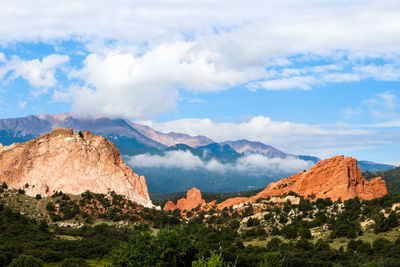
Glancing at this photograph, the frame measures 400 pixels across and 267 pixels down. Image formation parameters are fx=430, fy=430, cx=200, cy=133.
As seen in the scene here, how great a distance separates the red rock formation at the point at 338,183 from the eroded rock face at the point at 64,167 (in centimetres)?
4705

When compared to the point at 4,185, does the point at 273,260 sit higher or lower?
lower

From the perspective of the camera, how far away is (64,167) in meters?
118

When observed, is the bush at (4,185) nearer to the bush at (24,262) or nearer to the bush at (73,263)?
the bush at (73,263)

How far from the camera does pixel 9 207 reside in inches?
3971

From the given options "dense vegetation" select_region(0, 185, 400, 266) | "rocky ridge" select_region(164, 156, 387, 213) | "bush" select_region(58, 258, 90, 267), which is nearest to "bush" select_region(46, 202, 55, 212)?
"dense vegetation" select_region(0, 185, 400, 266)

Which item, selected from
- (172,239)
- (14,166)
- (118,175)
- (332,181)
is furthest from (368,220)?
(14,166)

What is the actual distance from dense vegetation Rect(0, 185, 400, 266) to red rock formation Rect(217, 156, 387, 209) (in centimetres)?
679

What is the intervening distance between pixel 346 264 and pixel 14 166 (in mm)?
91866

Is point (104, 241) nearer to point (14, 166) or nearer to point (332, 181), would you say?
point (14, 166)

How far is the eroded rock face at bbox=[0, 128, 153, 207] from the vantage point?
11562cm

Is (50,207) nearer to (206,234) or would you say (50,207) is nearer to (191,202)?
(206,234)

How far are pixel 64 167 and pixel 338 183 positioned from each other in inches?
2906

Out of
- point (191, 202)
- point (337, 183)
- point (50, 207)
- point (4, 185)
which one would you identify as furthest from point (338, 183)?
point (4, 185)

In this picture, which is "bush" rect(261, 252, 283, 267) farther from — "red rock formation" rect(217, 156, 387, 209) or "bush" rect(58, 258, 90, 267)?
"red rock formation" rect(217, 156, 387, 209)
